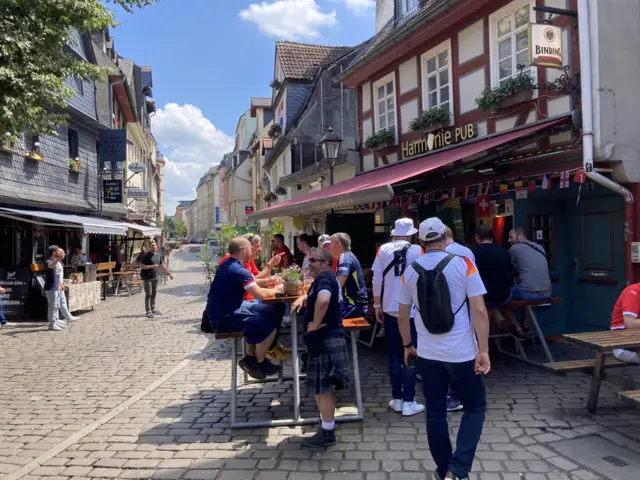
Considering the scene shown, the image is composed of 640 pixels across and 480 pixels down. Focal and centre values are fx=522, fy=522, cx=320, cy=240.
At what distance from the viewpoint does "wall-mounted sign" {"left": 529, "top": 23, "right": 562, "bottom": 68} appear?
6625 mm

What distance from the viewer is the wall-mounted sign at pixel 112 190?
18.5 m

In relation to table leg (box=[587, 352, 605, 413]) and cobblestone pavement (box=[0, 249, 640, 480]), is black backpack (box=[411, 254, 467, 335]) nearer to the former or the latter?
cobblestone pavement (box=[0, 249, 640, 480])

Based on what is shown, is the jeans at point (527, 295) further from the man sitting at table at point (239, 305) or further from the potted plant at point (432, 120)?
the potted plant at point (432, 120)

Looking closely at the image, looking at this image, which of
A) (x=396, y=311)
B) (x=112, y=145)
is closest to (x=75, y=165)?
(x=112, y=145)

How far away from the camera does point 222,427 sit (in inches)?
188

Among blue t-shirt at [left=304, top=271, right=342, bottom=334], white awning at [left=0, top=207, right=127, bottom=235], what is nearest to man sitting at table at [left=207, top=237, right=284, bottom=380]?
blue t-shirt at [left=304, top=271, right=342, bottom=334]

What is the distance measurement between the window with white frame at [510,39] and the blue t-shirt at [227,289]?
5590mm

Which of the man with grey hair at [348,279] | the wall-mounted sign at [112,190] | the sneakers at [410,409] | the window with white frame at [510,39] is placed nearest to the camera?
the sneakers at [410,409]

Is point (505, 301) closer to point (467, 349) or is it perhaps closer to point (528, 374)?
point (528, 374)

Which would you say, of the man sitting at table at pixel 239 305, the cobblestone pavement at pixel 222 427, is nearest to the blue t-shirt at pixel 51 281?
the cobblestone pavement at pixel 222 427

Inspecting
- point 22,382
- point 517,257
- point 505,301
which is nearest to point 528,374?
point 505,301

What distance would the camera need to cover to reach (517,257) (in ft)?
22.4

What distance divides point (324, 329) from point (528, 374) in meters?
3.25

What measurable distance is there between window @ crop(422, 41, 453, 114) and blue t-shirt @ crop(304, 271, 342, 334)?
6407 mm
